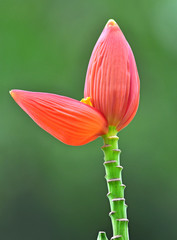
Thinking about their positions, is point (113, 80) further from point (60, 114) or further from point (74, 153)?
point (74, 153)

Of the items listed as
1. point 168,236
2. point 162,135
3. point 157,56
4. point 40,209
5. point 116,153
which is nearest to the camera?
point 116,153

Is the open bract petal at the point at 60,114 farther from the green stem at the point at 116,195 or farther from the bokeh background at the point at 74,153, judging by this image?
the bokeh background at the point at 74,153

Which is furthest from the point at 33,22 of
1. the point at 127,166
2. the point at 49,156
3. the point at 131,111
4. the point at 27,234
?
the point at 131,111

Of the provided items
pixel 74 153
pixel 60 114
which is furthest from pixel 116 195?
pixel 74 153

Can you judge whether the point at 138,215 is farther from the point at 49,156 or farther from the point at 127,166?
the point at 49,156

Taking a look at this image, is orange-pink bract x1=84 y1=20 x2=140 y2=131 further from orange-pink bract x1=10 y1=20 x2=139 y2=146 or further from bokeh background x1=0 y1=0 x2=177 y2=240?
bokeh background x1=0 y1=0 x2=177 y2=240

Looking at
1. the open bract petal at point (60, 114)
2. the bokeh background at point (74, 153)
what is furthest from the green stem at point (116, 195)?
the bokeh background at point (74, 153)

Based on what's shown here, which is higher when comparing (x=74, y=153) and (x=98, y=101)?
(x=74, y=153)

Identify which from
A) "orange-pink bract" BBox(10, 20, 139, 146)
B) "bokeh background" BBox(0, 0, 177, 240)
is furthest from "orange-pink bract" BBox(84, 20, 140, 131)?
"bokeh background" BBox(0, 0, 177, 240)
